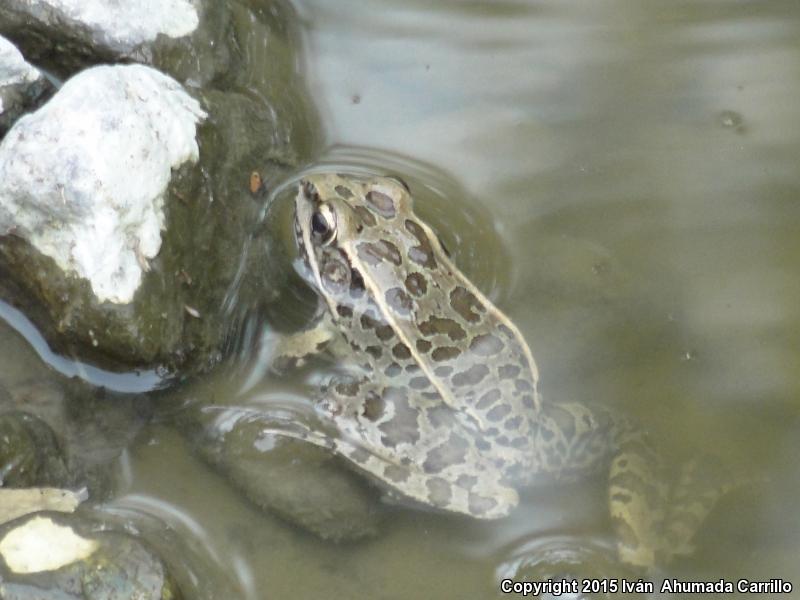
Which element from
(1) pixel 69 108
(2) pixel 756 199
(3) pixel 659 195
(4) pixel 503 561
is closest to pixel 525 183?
(3) pixel 659 195

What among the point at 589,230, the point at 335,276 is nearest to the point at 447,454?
the point at 335,276

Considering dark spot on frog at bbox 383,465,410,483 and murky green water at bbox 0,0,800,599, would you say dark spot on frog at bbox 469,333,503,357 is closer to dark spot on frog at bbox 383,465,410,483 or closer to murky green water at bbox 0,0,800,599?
murky green water at bbox 0,0,800,599

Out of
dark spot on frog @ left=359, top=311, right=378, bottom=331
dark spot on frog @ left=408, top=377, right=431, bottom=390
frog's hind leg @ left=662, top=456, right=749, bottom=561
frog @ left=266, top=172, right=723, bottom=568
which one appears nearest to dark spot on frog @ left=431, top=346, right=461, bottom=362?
frog @ left=266, top=172, right=723, bottom=568

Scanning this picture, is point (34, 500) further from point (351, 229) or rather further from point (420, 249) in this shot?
point (420, 249)

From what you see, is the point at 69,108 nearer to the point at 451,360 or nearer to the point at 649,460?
the point at 451,360

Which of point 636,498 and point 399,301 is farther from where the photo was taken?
point 399,301

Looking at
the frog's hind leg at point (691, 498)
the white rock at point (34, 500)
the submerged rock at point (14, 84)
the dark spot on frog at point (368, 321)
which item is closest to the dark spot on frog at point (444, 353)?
the dark spot on frog at point (368, 321)
